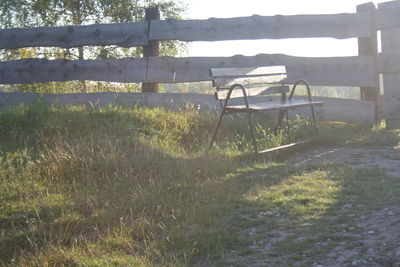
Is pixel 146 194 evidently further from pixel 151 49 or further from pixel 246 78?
pixel 151 49

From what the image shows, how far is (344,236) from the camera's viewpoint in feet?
12.2

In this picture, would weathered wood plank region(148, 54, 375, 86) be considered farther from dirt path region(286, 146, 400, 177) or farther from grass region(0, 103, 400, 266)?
dirt path region(286, 146, 400, 177)

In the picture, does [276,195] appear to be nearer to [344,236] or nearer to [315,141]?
[344,236]

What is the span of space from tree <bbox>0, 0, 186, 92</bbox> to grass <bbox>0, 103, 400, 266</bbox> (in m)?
6.25

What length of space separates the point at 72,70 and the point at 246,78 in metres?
3.82

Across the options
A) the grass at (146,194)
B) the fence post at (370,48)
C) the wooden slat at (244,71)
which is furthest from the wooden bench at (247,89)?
the fence post at (370,48)

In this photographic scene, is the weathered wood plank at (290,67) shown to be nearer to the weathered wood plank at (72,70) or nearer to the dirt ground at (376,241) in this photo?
the weathered wood plank at (72,70)

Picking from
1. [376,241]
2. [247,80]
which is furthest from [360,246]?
[247,80]

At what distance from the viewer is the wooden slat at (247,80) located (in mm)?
6910

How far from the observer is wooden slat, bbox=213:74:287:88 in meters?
6.91

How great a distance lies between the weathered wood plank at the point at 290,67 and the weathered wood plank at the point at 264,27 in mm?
405

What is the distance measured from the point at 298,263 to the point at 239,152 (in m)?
3.66

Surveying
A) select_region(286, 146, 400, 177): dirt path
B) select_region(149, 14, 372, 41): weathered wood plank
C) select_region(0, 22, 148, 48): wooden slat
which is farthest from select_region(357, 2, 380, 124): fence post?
select_region(0, 22, 148, 48): wooden slat

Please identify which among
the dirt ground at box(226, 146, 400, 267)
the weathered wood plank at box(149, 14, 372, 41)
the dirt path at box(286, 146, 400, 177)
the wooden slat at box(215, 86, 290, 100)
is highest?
the weathered wood plank at box(149, 14, 372, 41)
